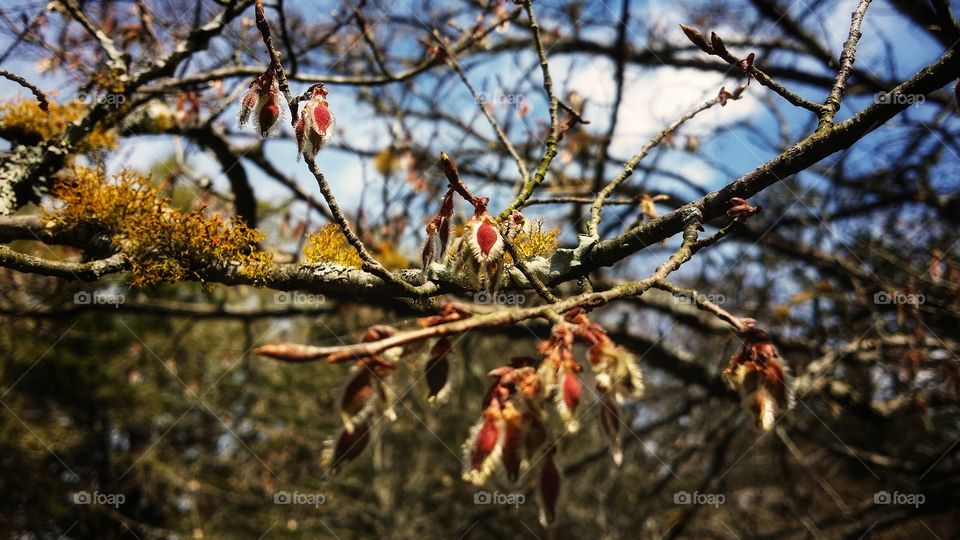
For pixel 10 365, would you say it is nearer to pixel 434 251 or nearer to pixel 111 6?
pixel 111 6

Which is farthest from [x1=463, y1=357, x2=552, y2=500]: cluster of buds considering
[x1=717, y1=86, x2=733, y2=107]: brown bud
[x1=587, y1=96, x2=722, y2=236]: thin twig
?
[x1=717, y1=86, x2=733, y2=107]: brown bud

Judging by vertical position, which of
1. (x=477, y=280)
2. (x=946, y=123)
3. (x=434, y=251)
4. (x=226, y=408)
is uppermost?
(x=946, y=123)

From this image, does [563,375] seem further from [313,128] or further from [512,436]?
[313,128]

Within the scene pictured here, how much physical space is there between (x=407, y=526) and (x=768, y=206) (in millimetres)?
4691

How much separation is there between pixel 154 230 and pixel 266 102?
1.90 feet

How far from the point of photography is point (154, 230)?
1.56 meters

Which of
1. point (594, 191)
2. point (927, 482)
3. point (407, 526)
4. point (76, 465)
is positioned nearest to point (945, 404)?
point (927, 482)

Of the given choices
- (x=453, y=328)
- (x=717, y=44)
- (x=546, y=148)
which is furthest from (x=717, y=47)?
(x=453, y=328)

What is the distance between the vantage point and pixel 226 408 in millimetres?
7480

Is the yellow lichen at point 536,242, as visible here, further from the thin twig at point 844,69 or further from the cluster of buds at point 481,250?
the thin twig at point 844,69

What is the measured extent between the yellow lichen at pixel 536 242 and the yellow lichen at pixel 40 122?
1.78m

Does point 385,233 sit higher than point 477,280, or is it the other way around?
point 385,233

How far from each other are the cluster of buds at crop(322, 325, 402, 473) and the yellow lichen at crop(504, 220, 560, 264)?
0.63 metres

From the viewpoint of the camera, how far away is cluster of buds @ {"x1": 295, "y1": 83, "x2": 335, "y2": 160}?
119 cm
